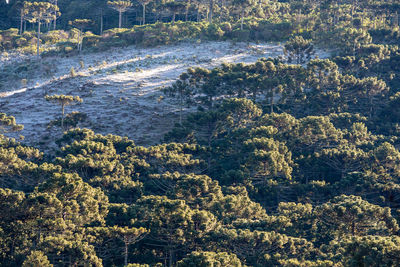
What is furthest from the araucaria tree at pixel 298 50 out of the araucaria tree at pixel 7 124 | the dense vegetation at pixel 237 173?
the araucaria tree at pixel 7 124

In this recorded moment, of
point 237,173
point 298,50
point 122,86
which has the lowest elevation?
point 237,173

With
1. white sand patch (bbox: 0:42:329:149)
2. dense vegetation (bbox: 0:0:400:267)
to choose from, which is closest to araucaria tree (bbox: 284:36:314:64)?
dense vegetation (bbox: 0:0:400:267)

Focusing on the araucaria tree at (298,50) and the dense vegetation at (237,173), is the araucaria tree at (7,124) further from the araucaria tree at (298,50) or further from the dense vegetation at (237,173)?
the araucaria tree at (298,50)

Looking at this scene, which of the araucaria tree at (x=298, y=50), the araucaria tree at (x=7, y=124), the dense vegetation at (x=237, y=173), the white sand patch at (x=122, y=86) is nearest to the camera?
the dense vegetation at (x=237, y=173)

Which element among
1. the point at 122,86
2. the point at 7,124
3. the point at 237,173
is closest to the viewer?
the point at 237,173

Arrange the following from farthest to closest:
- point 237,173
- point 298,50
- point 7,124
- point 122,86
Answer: point 298,50, point 122,86, point 7,124, point 237,173

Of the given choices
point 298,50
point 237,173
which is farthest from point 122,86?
point 237,173

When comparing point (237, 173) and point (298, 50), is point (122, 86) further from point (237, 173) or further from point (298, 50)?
point (237, 173)

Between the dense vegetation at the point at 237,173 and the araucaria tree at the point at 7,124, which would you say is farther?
the araucaria tree at the point at 7,124

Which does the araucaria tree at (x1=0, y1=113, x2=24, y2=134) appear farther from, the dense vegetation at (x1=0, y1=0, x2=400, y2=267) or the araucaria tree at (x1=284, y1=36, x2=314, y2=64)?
the araucaria tree at (x1=284, y1=36, x2=314, y2=64)
